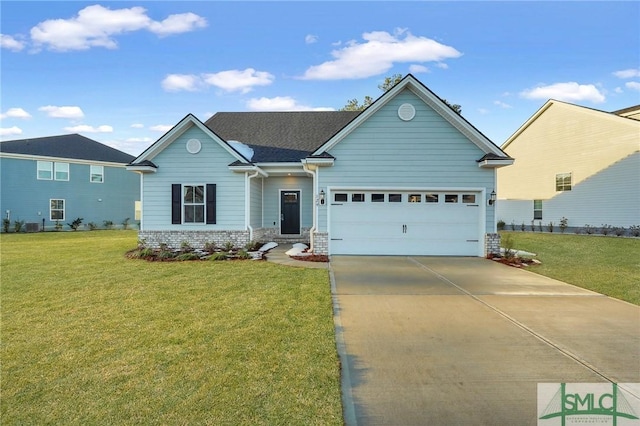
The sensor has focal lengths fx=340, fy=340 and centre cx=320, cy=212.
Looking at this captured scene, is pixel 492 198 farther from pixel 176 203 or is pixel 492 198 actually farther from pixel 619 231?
pixel 619 231

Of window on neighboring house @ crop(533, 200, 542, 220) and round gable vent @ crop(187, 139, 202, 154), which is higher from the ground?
round gable vent @ crop(187, 139, 202, 154)

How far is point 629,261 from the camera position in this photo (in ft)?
35.8

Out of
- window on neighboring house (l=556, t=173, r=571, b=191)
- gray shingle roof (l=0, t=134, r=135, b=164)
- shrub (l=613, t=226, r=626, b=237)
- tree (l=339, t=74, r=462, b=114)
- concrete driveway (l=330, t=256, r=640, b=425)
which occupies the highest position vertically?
tree (l=339, t=74, r=462, b=114)

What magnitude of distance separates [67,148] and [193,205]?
63.4 ft

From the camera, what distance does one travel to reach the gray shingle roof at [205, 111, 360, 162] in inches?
592

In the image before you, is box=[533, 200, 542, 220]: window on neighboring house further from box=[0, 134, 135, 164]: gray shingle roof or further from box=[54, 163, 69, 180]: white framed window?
box=[54, 163, 69, 180]: white framed window

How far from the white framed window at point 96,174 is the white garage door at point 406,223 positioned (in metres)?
22.0

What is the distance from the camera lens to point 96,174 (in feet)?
84.0

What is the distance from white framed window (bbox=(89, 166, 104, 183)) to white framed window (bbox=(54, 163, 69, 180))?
143cm

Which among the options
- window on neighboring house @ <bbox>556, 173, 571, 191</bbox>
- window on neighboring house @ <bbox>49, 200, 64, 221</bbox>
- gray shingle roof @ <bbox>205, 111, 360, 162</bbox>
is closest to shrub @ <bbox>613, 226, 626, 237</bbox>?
window on neighboring house @ <bbox>556, 173, 571, 191</bbox>

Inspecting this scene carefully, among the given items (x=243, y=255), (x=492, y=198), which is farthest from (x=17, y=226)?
(x=492, y=198)

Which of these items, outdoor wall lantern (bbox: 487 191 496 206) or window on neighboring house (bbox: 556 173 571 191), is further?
window on neighboring house (bbox: 556 173 571 191)

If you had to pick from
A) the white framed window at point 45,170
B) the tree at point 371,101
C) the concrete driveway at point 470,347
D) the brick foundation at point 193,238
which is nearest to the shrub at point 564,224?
the tree at point 371,101

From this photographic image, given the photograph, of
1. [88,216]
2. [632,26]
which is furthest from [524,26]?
[88,216]
